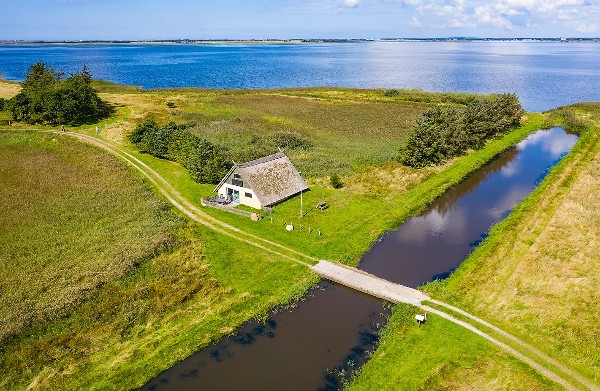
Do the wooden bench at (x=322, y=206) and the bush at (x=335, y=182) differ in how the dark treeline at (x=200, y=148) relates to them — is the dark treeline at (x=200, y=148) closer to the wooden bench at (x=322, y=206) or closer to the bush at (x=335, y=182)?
the bush at (x=335, y=182)

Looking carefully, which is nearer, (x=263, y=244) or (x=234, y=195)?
(x=263, y=244)

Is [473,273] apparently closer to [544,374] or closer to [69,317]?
[544,374]

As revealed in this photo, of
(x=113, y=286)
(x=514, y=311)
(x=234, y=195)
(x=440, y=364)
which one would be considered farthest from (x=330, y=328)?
(x=234, y=195)

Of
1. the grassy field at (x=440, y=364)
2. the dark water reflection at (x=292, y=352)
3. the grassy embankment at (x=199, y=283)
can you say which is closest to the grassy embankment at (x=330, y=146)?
the grassy embankment at (x=199, y=283)

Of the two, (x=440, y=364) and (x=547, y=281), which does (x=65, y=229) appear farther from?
(x=547, y=281)

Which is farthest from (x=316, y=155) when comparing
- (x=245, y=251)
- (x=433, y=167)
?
(x=245, y=251)
